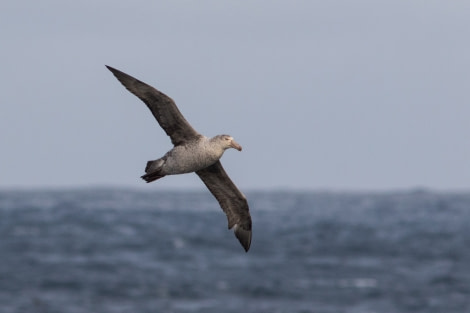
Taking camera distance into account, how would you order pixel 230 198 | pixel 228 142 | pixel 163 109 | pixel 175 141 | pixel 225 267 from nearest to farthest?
1. pixel 163 109
2. pixel 228 142
3. pixel 175 141
4. pixel 230 198
5. pixel 225 267

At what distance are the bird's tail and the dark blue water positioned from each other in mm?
33439

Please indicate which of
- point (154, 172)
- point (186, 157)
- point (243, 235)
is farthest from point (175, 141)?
point (243, 235)

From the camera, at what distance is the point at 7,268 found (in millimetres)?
65188

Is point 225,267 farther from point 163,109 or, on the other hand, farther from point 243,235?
point 163,109

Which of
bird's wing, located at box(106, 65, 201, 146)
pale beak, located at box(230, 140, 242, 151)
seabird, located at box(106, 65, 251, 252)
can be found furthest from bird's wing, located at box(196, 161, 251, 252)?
bird's wing, located at box(106, 65, 201, 146)

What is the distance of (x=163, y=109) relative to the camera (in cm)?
1698

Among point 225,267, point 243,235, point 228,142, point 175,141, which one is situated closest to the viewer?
point 228,142

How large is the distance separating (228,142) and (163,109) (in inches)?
50.5

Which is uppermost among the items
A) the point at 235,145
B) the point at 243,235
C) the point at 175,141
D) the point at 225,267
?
the point at 225,267

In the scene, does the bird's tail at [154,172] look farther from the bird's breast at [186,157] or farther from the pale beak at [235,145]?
the pale beak at [235,145]

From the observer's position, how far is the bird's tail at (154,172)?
1721cm

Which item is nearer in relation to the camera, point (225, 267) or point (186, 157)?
point (186, 157)

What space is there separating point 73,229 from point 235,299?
4164 cm

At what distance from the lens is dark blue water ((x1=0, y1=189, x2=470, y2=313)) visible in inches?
2080
